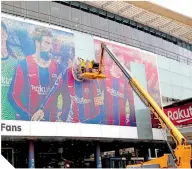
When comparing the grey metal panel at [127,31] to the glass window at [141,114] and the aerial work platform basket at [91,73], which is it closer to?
the glass window at [141,114]

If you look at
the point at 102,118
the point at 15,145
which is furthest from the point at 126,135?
the point at 15,145

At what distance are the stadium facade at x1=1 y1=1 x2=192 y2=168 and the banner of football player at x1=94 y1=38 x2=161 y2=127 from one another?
0.29ft

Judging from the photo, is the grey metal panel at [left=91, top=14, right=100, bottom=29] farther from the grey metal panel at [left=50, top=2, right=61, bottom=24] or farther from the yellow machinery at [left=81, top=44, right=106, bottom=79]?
the yellow machinery at [left=81, top=44, right=106, bottom=79]


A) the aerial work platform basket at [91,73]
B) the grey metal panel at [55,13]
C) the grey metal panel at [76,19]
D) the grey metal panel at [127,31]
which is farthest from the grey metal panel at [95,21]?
the aerial work platform basket at [91,73]

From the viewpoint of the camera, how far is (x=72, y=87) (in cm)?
2766

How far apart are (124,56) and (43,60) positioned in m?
8.73

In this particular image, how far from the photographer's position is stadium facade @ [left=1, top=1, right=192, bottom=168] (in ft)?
81.1

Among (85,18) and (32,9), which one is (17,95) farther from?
(85,18)

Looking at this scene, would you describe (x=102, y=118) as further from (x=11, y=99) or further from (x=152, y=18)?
(x=152, y=18)

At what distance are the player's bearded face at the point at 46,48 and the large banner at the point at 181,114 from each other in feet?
45.2

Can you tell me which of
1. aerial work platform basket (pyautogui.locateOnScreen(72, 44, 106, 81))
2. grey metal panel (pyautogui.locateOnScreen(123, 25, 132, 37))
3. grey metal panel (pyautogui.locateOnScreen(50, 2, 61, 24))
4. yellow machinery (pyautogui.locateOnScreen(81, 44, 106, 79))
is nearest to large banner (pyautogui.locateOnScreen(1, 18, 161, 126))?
aerial work platform basket (pyautogui.locateOnScreen(72, 44, 106, 81))

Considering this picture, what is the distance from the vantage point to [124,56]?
32.2 metres

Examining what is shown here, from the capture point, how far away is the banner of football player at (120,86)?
30.2 meters

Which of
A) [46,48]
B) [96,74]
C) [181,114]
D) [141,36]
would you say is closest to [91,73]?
[96,74]
